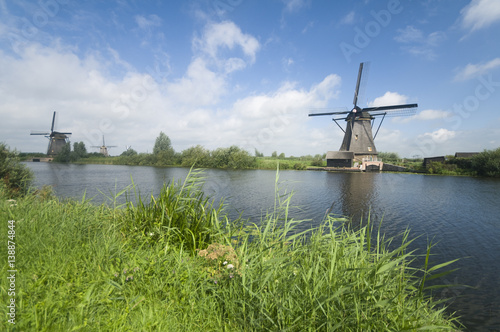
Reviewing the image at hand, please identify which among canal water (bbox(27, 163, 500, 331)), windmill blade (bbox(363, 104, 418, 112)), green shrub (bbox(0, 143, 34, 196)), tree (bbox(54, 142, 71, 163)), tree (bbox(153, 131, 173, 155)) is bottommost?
canal water (bbox(27, 163, 500, 331))

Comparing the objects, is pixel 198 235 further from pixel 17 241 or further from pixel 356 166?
pixel 356 166

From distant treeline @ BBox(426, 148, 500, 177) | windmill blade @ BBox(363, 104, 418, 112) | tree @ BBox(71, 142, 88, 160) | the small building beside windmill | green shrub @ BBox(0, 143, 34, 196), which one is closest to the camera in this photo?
green shrub @ BBox(0, 143, 34, 196)

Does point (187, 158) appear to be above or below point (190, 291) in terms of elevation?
above

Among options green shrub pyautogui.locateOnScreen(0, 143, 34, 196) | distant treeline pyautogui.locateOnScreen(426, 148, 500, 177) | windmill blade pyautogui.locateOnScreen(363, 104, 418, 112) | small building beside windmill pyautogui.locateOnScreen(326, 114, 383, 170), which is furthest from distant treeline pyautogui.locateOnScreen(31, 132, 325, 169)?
green shrub pyautogui.locateOnScreen(0, 143, 34, 196)

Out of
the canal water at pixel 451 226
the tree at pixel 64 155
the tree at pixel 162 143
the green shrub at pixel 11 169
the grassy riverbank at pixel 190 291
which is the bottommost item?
the canal water at pixel 451 226

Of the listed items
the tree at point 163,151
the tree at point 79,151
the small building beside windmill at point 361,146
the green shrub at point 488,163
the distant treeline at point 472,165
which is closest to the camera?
the green shrub at point 488,163

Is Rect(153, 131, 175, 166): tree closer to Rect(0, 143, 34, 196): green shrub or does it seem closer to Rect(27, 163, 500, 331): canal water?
Rect(27, 163, 500, 331): canal water

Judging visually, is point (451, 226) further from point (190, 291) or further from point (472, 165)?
point (472, 165)

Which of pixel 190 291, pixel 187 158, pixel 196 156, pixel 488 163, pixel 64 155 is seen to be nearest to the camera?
pixel 190 291

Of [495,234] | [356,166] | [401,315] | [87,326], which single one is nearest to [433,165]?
[356,166]

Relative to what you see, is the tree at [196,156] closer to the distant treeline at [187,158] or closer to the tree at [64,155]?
the distant treeline at [187,158]

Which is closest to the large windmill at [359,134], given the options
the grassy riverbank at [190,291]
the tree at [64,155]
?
the grassy riverbank at [190,291]

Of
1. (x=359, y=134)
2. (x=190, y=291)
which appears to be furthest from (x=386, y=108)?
(x=190, y=291)

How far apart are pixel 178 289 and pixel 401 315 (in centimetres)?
296
